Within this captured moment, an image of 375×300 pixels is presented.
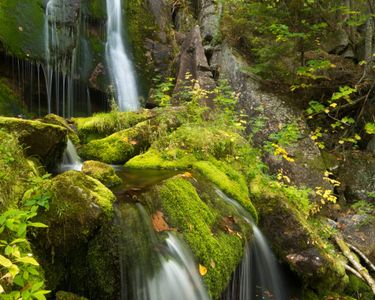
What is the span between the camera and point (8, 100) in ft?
32.9

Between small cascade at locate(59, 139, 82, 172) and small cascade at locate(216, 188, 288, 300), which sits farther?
small cascade at locate(59, 139, 82, 172)

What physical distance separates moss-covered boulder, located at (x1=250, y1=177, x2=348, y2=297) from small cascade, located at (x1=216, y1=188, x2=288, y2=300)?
0.21m

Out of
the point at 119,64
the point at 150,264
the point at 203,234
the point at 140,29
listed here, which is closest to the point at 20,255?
the point at 150,264

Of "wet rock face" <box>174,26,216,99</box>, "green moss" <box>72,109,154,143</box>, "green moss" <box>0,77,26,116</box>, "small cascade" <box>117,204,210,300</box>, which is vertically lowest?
"small cascade" <box>117,204,210,300</box>

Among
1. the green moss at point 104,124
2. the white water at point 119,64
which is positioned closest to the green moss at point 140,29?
the white water at point 119,64

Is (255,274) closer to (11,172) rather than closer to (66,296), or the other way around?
(66,296)

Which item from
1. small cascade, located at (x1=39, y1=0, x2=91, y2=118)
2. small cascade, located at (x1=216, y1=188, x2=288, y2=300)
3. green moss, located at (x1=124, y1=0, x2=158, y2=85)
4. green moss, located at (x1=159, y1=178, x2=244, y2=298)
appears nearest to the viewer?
green moss, located at (x1=159, y1=178, x2=244, y2=298)

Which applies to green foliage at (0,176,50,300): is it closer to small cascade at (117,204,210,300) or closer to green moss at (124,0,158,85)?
small cascade at (117,204,210,300)

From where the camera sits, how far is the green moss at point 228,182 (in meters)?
4.91

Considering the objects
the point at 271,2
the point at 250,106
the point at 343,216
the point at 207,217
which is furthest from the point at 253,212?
the point at 271,2

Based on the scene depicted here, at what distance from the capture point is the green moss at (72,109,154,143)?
23.9 feet

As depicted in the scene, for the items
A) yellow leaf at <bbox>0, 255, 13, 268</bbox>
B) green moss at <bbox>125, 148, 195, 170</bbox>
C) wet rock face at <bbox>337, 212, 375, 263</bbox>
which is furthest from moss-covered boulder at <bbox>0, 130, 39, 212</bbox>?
wet rock face at <bbox>337, 212, 375, 263</bbox>

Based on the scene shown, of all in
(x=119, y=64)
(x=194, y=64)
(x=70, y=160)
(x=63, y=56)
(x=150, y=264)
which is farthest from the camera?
(x=119, y=64)

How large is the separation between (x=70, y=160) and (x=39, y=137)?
1.24 metres
